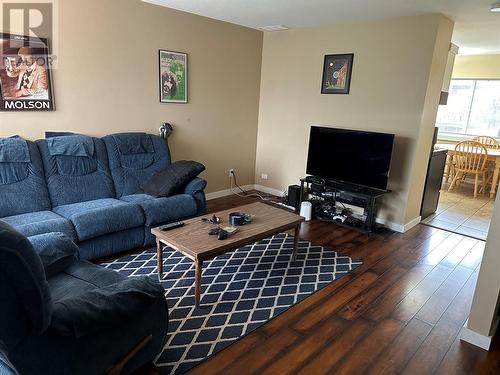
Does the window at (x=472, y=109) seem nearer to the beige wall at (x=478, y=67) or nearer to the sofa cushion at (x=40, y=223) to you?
the beige wall at (x=478, y=67)

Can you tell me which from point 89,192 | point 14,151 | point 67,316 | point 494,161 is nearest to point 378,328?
point 67,316

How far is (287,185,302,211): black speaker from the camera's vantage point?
15.3ft

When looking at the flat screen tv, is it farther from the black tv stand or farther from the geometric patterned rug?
the geometric patterned rug

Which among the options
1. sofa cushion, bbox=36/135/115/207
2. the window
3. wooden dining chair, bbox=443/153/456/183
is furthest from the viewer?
the window

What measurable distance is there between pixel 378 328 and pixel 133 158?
282 cm

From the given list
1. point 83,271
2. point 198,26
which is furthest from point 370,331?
point 198,26

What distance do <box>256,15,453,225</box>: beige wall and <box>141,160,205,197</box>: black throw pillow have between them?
6.26 ft

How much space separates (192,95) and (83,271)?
9.78 ft

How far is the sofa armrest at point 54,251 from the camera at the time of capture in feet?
6.29

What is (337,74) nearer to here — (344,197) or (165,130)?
(344,197)

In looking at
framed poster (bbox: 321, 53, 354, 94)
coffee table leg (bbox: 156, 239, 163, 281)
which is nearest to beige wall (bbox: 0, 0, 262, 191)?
framed poster (bbox: 321, 53, 354, 94)

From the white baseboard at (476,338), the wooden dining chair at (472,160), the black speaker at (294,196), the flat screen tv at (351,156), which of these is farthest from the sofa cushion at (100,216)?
the wooden dining chair at (472,160)

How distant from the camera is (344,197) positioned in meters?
4.25

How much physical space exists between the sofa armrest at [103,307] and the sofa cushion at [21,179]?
1773 mm
